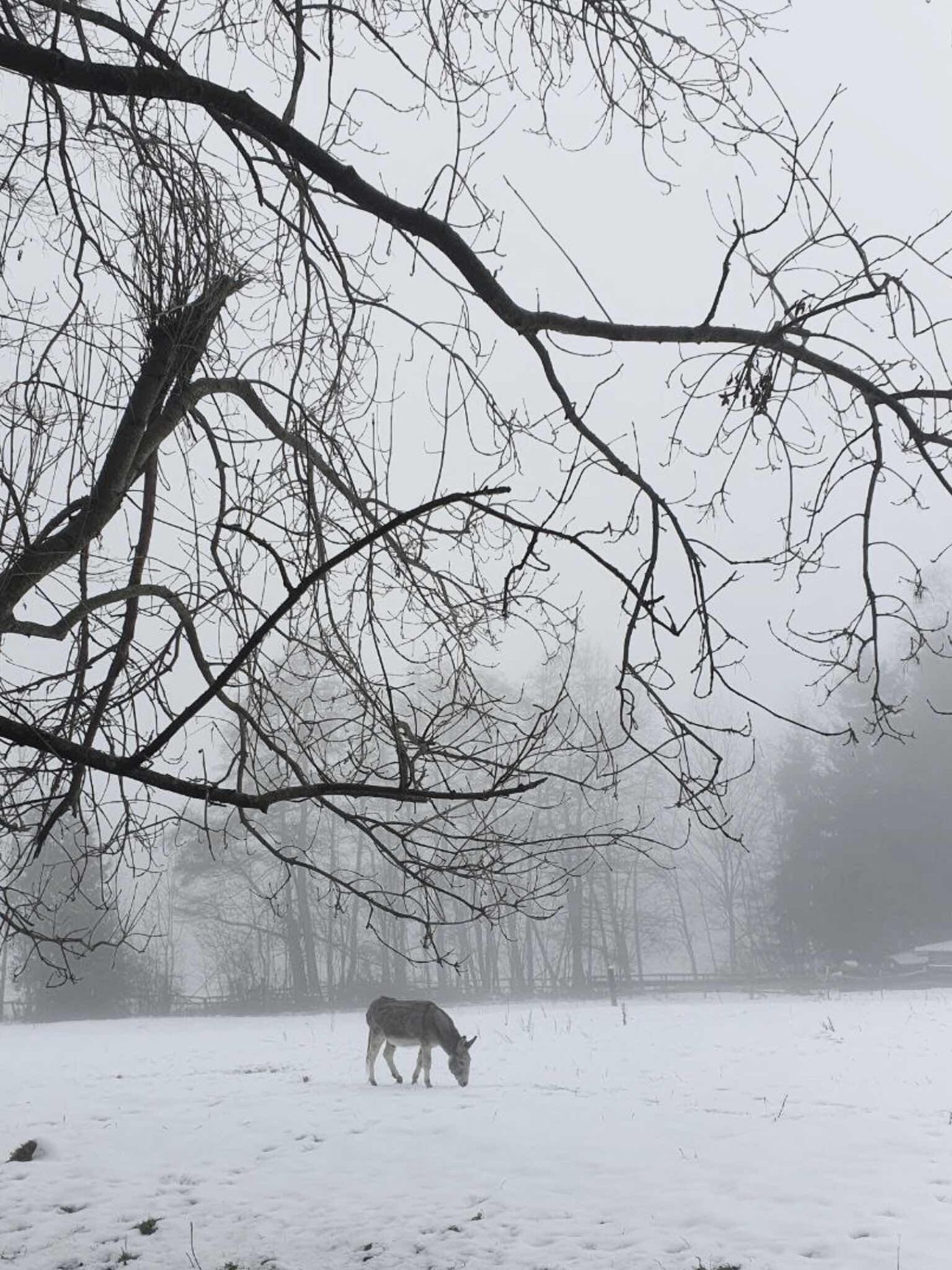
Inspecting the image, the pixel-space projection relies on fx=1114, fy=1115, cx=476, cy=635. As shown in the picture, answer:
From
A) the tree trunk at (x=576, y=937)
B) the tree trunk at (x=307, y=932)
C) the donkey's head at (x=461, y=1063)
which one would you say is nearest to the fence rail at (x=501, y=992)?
the tree trunk at (x=576, y=937)

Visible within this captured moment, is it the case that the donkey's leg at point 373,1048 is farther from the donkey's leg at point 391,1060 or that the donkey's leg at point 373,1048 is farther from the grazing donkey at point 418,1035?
the donkey's leg at point 391,1060

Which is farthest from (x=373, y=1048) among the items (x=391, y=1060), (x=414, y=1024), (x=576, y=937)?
(x=576, y=937)

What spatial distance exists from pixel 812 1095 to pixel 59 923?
2041 cm

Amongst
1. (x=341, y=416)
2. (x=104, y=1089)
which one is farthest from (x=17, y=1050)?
(x=341, y=416)

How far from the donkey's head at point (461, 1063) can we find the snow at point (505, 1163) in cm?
38

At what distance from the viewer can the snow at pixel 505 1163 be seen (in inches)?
262

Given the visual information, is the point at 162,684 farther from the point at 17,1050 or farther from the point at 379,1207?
the point at 17,1050

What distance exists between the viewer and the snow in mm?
6645

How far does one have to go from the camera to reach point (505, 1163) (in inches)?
346

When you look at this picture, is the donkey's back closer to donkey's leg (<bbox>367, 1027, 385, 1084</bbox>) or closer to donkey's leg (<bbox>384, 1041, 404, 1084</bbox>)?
donkey's leg (<bbox>367, 1027, 385, 1084</bbox>)

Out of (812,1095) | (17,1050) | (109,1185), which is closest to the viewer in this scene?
(109,1185)

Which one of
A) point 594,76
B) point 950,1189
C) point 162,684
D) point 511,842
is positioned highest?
point 594,76

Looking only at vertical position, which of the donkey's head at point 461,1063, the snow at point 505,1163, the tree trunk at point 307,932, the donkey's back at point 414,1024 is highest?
the tree trunk at point 307,932

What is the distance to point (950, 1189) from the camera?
753cm
